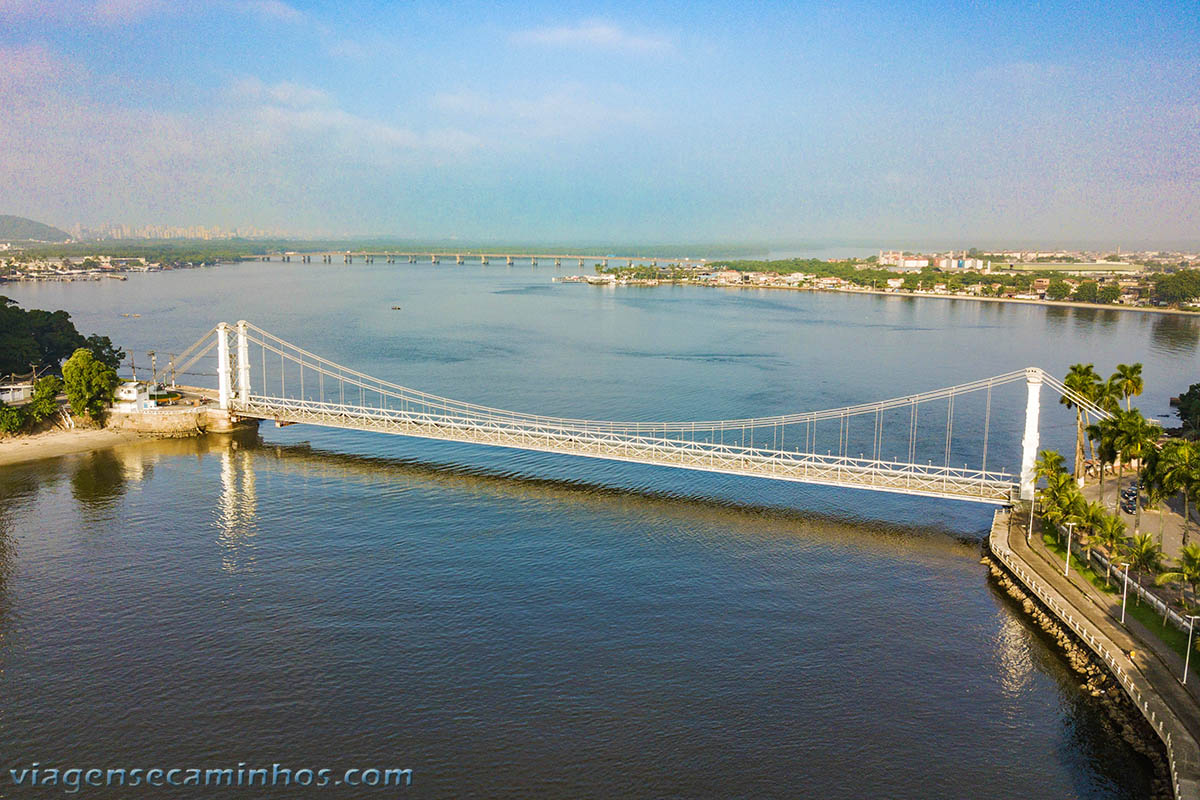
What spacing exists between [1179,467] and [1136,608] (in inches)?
131

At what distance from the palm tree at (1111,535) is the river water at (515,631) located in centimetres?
242

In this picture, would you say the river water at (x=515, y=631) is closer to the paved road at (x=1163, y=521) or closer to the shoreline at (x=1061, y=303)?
the paved road at (x=1163, y=521)

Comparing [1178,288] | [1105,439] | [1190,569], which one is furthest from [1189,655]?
[1178,288]

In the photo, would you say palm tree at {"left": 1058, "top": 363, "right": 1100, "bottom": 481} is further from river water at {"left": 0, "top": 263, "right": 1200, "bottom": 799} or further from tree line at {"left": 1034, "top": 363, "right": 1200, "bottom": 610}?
river water at {"left": 0, "top": 263, "right": 1200, "bottom": 799}

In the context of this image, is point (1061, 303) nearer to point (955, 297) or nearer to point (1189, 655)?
point (955, 297)

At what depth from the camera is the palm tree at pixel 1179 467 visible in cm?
1853

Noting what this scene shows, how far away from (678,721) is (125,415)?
1113 inches

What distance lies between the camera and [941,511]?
25.5 meters

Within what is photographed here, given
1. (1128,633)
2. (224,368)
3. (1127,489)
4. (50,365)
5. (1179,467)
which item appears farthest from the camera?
(50,365)

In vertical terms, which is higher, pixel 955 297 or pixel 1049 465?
pixel 955 297

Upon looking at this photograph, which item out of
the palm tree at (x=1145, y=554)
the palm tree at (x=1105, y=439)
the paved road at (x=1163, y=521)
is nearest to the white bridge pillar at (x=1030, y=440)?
the palm tree at (x=1105, y=439)

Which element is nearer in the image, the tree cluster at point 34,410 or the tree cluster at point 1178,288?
the tree cluster at point 34,410

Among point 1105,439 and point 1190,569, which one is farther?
point 1105,439

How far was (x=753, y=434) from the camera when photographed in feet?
112
